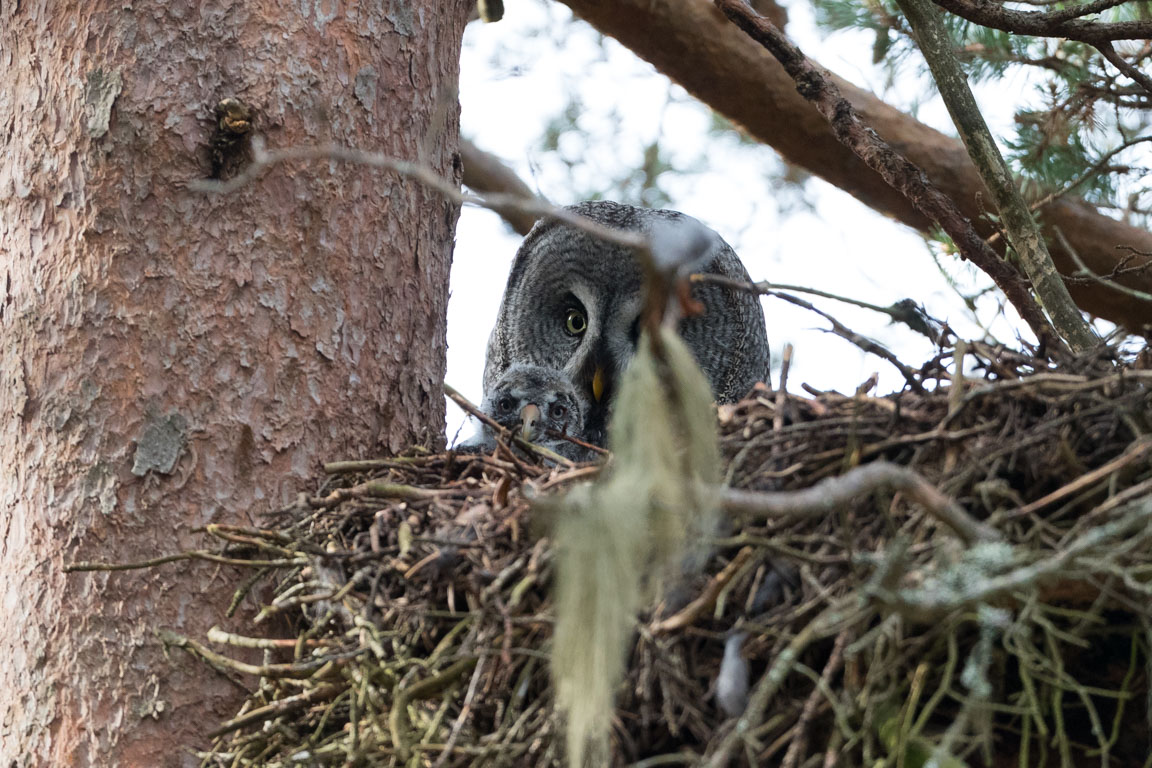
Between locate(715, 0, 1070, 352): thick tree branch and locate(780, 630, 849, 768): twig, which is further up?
locate(715, 0, 1070, 352): thick tree branch

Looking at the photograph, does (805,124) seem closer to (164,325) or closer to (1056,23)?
(1056,23)

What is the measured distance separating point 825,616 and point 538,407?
1.85 metres

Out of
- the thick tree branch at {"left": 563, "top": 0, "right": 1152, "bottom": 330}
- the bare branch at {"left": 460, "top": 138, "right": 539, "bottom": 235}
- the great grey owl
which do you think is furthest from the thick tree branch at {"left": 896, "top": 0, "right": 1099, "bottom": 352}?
the bare branch at {"left": 460, "top": 138, "right": 539, "bottom": 235}

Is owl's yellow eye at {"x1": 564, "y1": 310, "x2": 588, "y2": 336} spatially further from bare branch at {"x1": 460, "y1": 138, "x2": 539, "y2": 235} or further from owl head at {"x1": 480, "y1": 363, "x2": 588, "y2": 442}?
bare branch at {"x1": 460, "y1": 138, "x2": 539, "y2": 235}

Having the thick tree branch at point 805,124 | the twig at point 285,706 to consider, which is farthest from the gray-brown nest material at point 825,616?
the thick tree branch at point 805,124

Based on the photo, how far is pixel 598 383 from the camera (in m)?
3.80

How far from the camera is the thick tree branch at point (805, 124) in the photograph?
372 centimetres

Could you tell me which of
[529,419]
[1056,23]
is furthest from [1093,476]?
[529,419]

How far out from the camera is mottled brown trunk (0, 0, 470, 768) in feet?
6.77

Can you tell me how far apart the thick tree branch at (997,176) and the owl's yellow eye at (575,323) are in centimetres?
155

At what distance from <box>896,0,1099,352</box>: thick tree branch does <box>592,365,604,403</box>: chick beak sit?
4.67ft

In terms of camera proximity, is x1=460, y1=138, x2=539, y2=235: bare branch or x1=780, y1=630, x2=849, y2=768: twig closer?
x1=780, y1=630, x2=849, y2=768: twig

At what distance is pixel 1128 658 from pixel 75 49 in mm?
2124

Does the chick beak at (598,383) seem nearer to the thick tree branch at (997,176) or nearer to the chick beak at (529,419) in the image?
the chick beak at (529,419)
